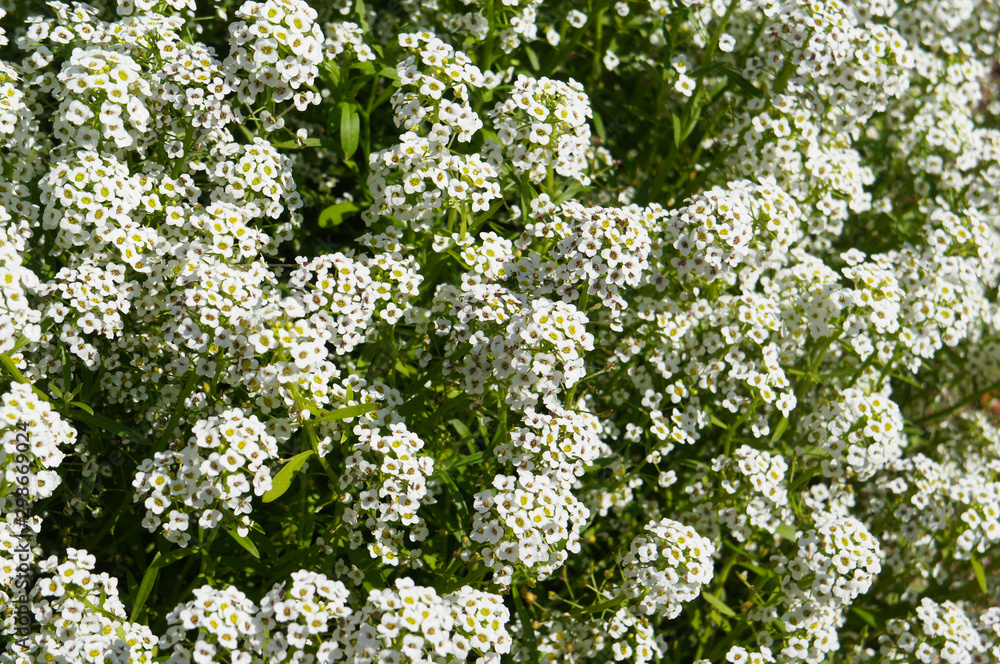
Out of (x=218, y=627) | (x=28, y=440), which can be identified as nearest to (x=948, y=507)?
(x=218, y=627)

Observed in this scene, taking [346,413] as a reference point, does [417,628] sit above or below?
below

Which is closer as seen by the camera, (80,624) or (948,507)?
(80,624)

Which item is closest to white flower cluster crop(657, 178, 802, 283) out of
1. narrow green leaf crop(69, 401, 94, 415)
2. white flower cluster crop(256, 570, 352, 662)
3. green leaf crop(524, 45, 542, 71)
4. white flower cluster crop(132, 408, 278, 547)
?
green leaf crop(524, 45, 542, 71)

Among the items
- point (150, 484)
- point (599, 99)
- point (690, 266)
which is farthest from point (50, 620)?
point (599, 99)

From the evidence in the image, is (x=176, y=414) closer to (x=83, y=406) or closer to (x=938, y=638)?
(x=83, y=406)

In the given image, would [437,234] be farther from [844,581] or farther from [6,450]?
[844,581]

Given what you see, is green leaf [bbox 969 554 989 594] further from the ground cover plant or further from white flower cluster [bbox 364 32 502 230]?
white flower cluster [bbox 364 32 502 230]

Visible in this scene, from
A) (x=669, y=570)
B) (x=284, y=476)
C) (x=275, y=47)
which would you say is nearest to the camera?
(x=284, y=476)
